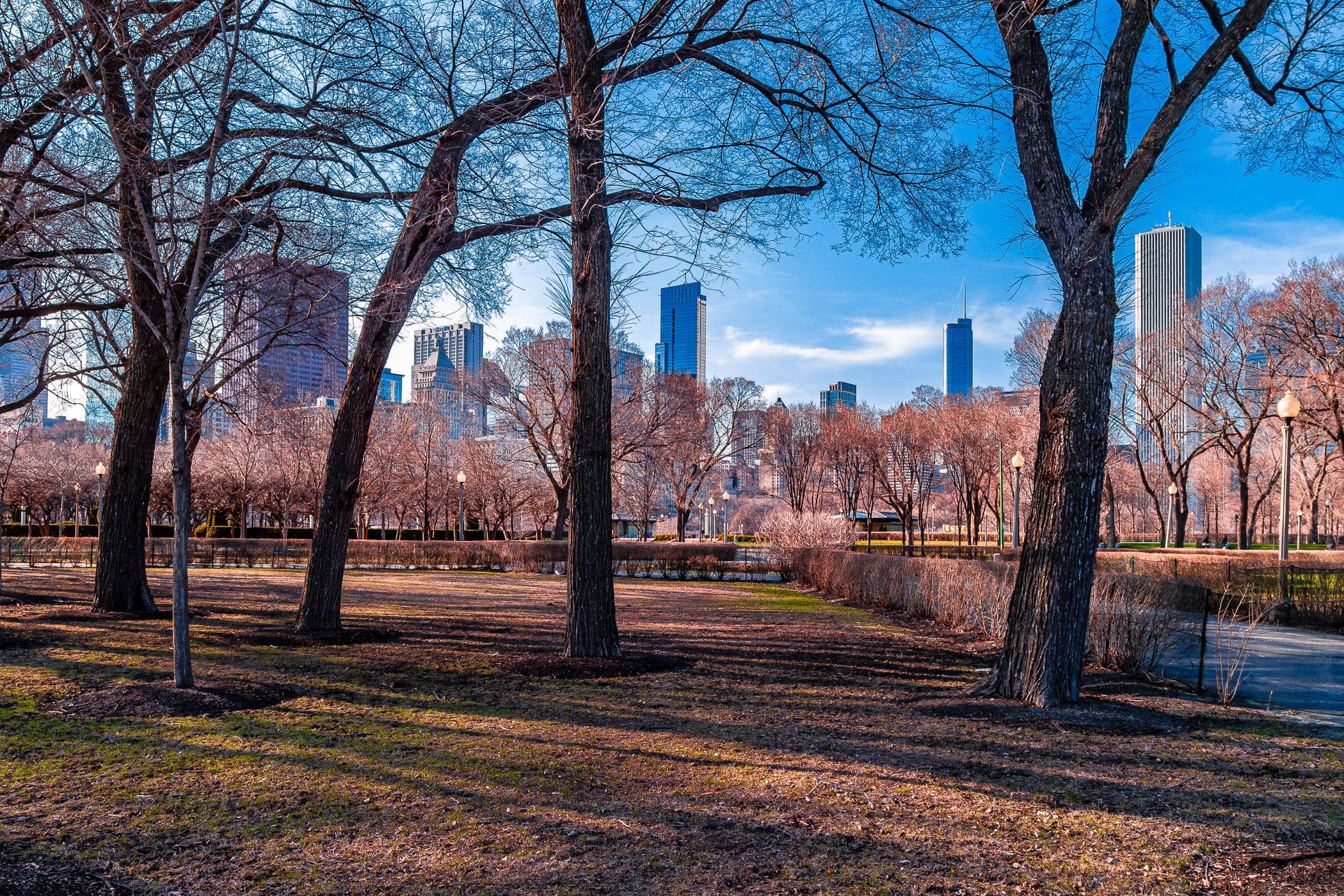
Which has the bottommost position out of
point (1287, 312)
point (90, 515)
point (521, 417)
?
point (90, 515)

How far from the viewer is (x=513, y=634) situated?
33.6 ft

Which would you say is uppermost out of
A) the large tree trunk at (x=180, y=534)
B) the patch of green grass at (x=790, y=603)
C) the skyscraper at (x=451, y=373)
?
the skyscraper at (x=451, y=373)

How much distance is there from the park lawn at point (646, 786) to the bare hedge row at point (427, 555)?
19976 millimetres

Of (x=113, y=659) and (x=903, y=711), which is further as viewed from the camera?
(x=113, y=659)

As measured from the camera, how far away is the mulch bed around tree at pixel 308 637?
8820 millimetres

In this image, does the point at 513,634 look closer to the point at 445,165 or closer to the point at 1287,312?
the point at 445,165

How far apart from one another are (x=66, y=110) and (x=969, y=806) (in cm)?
880

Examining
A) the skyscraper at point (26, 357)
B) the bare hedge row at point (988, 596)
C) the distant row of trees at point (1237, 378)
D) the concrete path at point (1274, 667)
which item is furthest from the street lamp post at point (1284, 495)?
the skyscraper at point (26, 357)

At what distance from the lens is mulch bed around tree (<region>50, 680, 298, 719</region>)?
5.45 meters

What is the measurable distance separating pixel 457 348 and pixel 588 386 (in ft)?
62.3

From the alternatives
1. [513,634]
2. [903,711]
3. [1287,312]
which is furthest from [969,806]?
[1287,312]

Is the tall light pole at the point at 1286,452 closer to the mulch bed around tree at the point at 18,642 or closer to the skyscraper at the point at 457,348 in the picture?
the skyscraper at the point at 457,348

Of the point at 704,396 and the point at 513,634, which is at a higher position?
the point at 704,396

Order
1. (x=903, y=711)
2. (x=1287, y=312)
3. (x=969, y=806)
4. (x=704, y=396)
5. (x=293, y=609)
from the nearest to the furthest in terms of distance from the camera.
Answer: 1. (x=969, y=806)
2. (x=903, y=711)
3. (x=293, y=609)
4. (x=1287, y=312)
5. (x=704, y=396)
